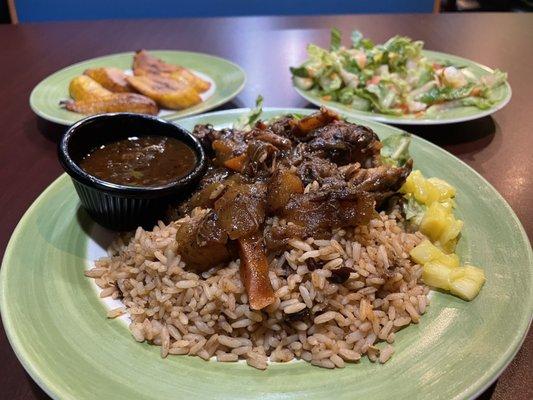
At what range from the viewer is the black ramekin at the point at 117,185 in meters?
2.30

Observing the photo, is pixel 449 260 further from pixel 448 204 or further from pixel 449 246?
pixel 448 204

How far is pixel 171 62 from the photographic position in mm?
4738

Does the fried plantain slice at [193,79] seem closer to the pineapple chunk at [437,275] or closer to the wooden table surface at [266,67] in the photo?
the wooden table surface at [266,67]

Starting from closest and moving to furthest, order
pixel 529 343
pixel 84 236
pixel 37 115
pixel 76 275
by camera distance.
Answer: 1. pixel 529 343
2. pixel 76 275
3. pixel 84 236
4. pixel 37 115

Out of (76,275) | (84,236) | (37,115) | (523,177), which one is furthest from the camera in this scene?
(37,115)

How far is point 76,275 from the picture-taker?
7.29 ft

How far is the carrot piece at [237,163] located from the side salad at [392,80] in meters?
1.70

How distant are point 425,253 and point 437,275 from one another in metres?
0.15

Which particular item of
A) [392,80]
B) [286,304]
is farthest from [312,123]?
[392,80]

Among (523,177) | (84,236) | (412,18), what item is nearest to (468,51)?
(412,18)

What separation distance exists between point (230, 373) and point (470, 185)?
159cm

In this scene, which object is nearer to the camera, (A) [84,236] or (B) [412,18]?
(A) [84,236]

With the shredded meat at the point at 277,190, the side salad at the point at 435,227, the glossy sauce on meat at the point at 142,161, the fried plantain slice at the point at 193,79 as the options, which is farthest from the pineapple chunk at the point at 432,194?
the fried plantain slice at the point at 193,79

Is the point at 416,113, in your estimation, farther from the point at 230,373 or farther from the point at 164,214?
the point at 230,373
